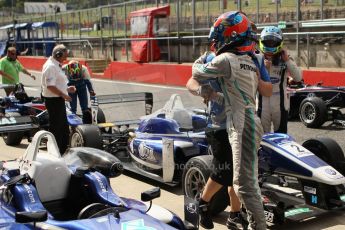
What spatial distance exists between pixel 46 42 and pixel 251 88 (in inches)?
1299

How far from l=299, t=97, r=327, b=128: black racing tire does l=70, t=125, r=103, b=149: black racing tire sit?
15.0 feet

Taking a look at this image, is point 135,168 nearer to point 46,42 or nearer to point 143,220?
point 143,220

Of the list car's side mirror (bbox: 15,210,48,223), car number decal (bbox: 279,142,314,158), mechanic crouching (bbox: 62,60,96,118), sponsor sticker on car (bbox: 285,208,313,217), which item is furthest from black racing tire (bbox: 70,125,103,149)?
car's side mirror (bbox: 15,210,48,223)

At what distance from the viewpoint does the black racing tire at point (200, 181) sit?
16.5ft

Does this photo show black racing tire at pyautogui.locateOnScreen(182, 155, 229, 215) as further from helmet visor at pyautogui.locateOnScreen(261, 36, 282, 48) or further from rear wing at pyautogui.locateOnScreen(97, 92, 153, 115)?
rear wing at pyautogui.locateOnScreen(97, 92, 153, 115)

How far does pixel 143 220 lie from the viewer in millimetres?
3564

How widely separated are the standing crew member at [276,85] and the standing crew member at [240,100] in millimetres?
1917

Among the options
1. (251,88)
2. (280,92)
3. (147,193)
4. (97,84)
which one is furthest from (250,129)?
(97,84)

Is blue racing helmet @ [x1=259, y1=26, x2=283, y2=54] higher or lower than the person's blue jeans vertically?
higher

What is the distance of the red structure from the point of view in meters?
23.4

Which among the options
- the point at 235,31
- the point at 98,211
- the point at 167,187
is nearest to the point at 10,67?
the point at 167,187

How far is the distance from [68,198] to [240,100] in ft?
5.14

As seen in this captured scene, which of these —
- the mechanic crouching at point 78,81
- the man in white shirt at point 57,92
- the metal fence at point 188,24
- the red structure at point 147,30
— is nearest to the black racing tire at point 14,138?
the mechanic crouching at point 78,81

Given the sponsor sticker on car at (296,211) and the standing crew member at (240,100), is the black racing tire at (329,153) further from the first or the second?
the standing crew member at (240,100)
